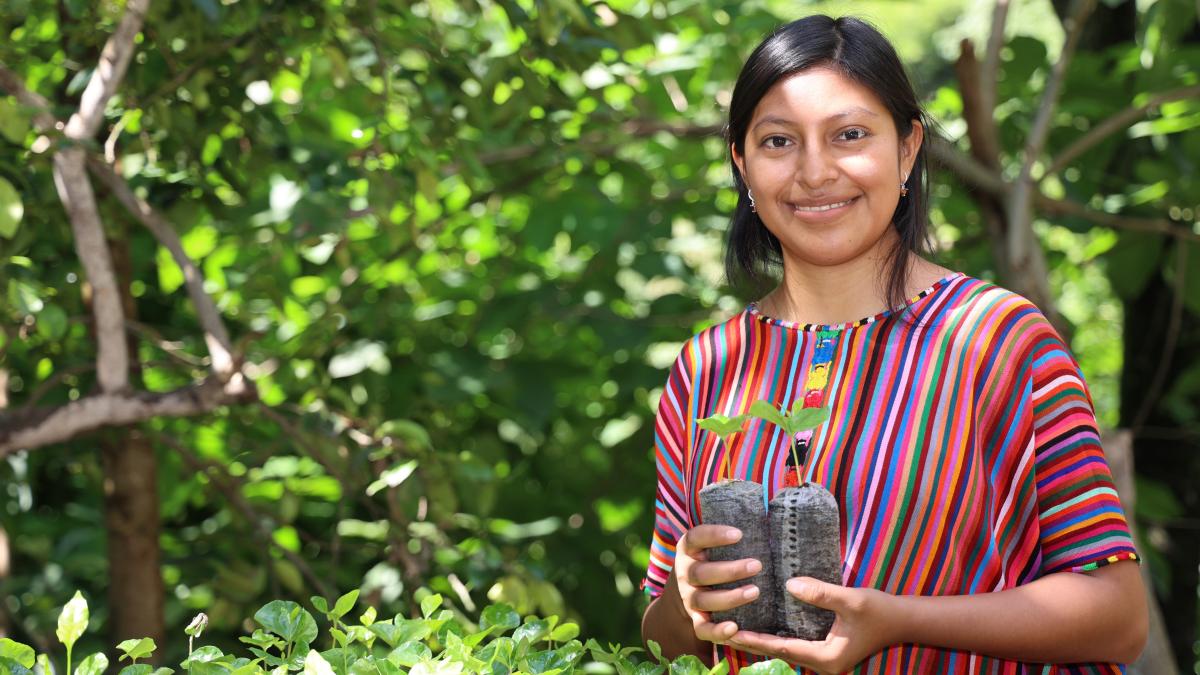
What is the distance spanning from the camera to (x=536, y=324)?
3742 millimetres

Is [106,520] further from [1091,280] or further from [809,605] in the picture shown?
[1091,280]

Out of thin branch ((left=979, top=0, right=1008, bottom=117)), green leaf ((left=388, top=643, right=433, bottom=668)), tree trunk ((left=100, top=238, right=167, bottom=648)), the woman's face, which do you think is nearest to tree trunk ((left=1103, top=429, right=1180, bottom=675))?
thin branch ((left=979, top=0, right=1008, bottom=117))

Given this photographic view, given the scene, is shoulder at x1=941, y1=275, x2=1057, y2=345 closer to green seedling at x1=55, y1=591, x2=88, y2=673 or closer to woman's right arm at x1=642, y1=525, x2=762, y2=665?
woman's right arm at x1=642, y1=525, x2=762, y2=665

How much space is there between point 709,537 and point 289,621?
0.46m

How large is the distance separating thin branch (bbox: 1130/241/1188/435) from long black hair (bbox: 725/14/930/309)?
2041 millimetres

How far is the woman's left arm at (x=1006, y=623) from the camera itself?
142 centimetres

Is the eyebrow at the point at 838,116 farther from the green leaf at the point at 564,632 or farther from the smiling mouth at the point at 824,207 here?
the green leaf at the point at 564,632

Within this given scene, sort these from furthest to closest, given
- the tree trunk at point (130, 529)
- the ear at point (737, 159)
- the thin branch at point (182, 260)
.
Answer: the tree trunk at point (130, 529), the thin branch at point (182, 260), the ear at point (737, 159)

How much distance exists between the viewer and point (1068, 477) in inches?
59.7

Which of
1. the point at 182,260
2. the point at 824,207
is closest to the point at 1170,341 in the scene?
the point at 824,207

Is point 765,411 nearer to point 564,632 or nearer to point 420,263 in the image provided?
point 564,632

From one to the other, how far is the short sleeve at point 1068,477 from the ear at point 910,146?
0.31 metres

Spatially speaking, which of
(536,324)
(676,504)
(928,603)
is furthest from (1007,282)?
(928,603)

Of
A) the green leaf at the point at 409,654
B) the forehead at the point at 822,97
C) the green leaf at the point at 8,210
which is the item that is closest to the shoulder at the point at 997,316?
the forehead at the point at 822,97
